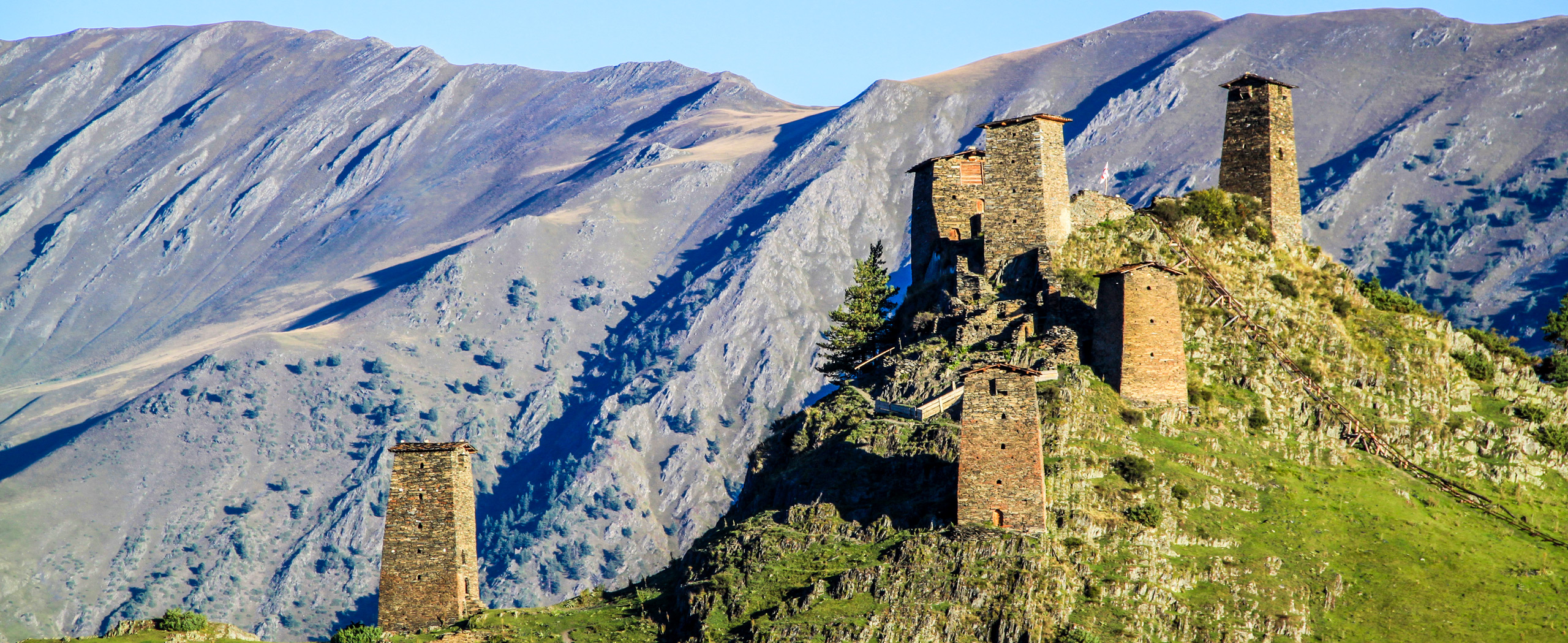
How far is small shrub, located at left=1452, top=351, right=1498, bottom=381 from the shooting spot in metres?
86.9

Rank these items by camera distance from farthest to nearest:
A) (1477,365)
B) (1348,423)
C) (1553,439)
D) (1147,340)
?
(1477,365) → (1553,439) → (1348,423) → (1147,340)

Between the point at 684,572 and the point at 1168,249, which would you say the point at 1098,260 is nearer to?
the point at 1168,249

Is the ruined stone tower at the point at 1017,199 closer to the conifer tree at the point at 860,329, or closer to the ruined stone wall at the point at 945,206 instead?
the ruined stone wall at the point at 945,206

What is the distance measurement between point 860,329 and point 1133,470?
87.5 ft

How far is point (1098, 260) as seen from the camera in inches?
3361

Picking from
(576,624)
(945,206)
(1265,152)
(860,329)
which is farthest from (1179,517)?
(1265,152)

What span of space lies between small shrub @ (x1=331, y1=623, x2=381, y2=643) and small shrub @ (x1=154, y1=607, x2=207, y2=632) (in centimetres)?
564

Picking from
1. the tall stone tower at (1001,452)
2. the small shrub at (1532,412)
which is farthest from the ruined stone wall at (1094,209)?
the tall stone tower at (1001,452)

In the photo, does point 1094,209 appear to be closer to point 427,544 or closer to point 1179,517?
point 1179,517

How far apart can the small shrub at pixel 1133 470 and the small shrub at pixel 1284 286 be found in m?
21.1

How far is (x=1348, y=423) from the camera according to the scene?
79500 mm

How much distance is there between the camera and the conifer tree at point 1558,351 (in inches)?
3558

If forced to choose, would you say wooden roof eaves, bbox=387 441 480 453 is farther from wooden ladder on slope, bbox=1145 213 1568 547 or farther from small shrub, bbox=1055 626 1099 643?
wooden ladder on slope, bbox=1145 213 1568 547

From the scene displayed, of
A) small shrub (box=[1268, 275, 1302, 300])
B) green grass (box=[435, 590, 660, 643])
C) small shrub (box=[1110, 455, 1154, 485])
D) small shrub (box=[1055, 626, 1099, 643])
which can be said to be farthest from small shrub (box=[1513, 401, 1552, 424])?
green grass (box=[435, 590, 660, 643])
